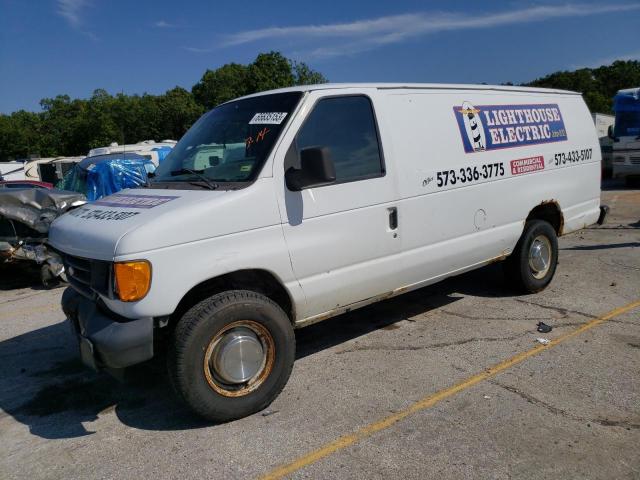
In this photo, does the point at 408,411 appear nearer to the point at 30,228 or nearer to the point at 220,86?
the point at 30,228

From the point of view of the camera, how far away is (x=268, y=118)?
4.05 meters

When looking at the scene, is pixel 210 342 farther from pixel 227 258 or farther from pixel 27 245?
pixel 27 245

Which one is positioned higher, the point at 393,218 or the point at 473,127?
the point at 473,127

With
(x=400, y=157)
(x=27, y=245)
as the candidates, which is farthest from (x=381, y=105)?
(x=27, y=245)

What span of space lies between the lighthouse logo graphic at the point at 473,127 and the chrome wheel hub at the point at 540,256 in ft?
4.72

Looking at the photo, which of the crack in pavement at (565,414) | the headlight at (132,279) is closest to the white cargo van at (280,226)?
the headlight at (132,279)

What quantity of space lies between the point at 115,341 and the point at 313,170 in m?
1.67

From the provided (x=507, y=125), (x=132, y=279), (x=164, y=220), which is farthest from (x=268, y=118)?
(x=507, y=125)

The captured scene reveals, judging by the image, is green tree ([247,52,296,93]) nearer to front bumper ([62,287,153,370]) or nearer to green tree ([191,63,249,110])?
green tree ([191,63,249,110])

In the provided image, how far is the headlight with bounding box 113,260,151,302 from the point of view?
322 centimetres

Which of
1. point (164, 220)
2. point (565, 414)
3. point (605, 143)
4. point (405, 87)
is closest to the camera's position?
point (164, 220)

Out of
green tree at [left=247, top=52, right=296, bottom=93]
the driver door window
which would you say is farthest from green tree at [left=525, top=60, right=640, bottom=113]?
the driver door window

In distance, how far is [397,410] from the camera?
3725 millimetres

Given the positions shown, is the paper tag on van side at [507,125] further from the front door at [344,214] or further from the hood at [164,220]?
the hood at [164,220]
